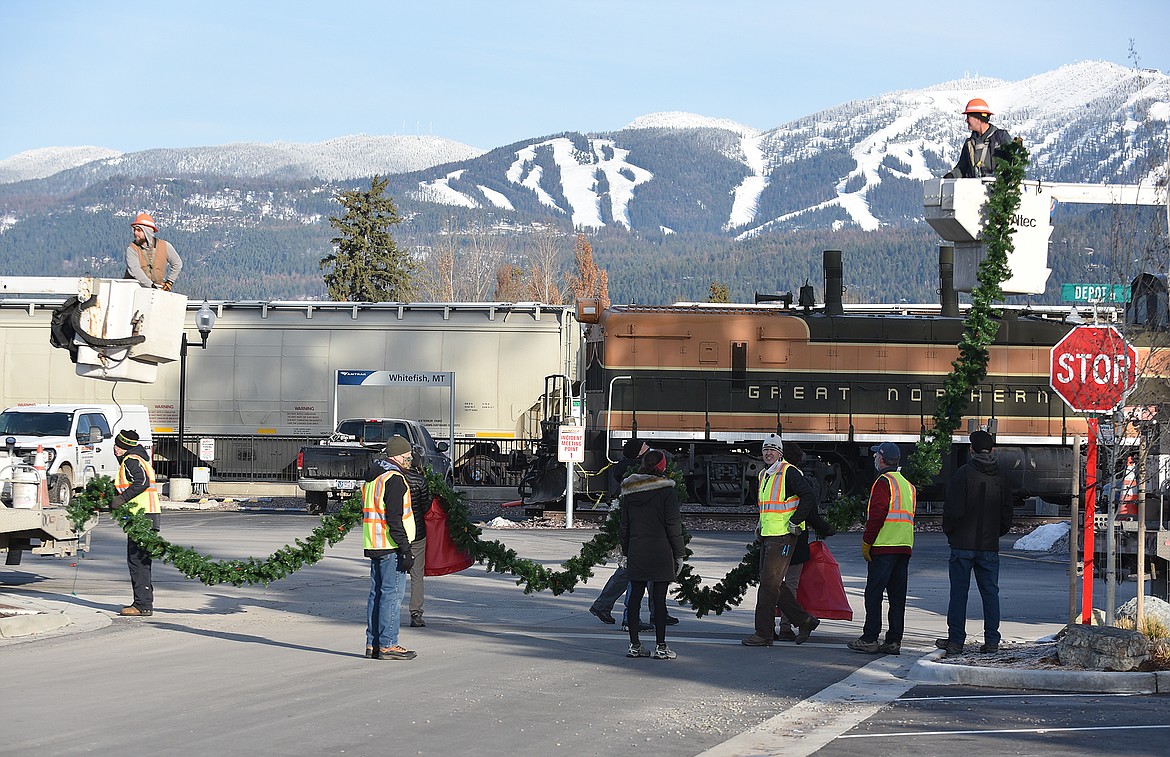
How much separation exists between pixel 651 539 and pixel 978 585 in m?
2.72

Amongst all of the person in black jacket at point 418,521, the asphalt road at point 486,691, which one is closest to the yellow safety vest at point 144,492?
the asphalt road at point 486,691

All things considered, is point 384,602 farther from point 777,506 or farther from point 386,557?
point 777,506

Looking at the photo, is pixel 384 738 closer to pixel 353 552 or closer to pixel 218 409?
pixel 353 552

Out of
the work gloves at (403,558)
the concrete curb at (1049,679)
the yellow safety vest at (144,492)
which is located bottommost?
the concrete curb at (1049,679)

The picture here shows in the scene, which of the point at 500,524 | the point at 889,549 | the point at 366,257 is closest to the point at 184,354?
the point at 500,524

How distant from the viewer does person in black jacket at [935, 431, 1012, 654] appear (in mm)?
10812

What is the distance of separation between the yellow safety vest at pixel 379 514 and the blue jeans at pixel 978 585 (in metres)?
4.50

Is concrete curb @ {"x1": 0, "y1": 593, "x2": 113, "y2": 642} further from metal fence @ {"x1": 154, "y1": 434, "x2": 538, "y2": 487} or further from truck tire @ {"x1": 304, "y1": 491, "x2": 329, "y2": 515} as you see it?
metal fence @ {"x1": 154, "y1": 434, "x2": 538, "y2": 487}

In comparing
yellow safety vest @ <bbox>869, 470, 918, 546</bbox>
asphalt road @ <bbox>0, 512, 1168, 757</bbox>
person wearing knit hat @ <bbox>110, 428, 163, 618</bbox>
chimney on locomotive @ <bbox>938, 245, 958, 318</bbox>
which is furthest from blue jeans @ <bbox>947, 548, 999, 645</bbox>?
chimney on locomotive @ <bbox>938, 245, 958, 318</bbox>

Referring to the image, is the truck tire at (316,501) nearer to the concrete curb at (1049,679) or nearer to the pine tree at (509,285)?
the concrete curb at (1049,679)

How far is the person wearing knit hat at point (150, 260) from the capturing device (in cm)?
1054

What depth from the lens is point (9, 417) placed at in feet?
85.3

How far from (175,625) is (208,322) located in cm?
1820

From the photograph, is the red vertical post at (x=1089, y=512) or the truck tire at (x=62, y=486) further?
the truck tire at (x=62, y=486)
